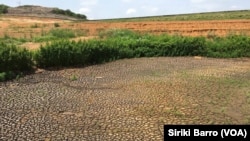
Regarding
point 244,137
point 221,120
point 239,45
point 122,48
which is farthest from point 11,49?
point 239,45

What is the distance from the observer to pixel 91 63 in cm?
1580

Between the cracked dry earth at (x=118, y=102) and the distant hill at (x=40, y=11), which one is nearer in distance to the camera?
the cracked dry earth at (x=118, y=102)

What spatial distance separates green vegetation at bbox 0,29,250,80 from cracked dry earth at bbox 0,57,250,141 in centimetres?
85

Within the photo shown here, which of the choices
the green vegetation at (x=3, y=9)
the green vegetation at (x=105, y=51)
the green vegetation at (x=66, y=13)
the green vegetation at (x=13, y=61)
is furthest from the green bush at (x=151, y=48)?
the green vegetation at (x=66, y=13)

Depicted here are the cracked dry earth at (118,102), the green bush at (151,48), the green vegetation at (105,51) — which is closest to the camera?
the cracked dry earth at (118,102)

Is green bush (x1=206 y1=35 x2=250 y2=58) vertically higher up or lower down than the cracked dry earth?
higher up

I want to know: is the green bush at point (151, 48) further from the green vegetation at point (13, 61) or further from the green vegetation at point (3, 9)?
the green vegetation at point (3, 9)

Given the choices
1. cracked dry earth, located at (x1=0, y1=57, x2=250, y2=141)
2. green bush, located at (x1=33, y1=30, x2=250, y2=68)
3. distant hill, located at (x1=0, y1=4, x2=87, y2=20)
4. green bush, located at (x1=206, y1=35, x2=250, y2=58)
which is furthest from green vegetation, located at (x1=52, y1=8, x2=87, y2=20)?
cracked dry earth, located at (x1=0, y1=57, x2=250, y2=141)

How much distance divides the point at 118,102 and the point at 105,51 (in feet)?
23.6

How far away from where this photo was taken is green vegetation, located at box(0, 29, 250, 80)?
43.6 ft

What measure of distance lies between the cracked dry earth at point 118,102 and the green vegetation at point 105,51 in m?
0.85

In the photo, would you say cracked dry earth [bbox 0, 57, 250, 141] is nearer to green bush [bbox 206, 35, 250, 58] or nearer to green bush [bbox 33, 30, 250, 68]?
green bush [bbox 33, 30, 250, 68]

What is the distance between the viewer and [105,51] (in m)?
16.5

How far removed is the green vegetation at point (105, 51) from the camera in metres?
13.3
